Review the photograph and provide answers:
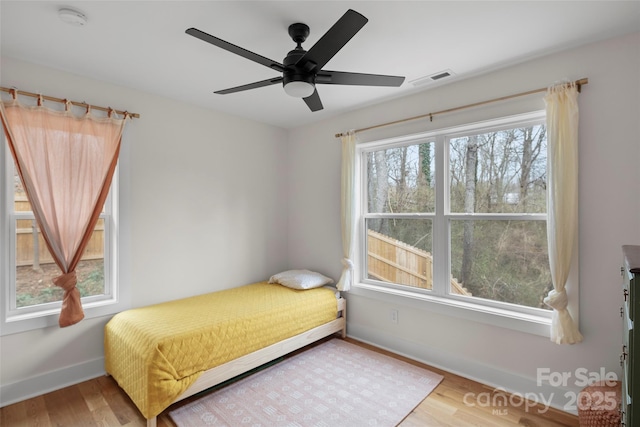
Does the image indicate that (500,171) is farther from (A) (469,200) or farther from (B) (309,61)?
(B) (309,61)

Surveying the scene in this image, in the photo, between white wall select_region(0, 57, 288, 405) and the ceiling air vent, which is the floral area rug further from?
the ceiling air vent

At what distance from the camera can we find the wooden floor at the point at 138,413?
2.02m

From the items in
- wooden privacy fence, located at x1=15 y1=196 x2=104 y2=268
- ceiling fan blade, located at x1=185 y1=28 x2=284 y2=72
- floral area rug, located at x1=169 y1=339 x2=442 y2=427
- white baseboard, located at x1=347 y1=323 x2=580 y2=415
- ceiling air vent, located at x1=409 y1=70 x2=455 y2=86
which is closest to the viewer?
ceiling fan blade, located at x1=185 y1=28 x2=284 y2=72

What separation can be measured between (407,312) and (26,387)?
10.0ft

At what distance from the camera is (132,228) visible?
279 cm

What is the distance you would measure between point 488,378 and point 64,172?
12.1 feet

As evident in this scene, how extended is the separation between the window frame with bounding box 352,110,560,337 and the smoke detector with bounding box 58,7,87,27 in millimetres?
2429

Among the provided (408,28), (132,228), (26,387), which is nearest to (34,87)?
(132,228)

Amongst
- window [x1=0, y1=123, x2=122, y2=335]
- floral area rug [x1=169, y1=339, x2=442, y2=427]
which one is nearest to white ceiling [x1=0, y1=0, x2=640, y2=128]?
window [x1=0, y1=123, x2=122, y2=335]

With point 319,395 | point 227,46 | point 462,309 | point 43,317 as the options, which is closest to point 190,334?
point 319,395

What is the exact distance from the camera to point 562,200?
209 centimetres

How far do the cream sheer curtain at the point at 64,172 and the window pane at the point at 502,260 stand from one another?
10.1 ft

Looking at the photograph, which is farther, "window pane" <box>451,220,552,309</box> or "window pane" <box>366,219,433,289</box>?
"window pane" <box>366,219,433,289</box>

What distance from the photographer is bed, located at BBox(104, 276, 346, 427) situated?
2002 millimetres
